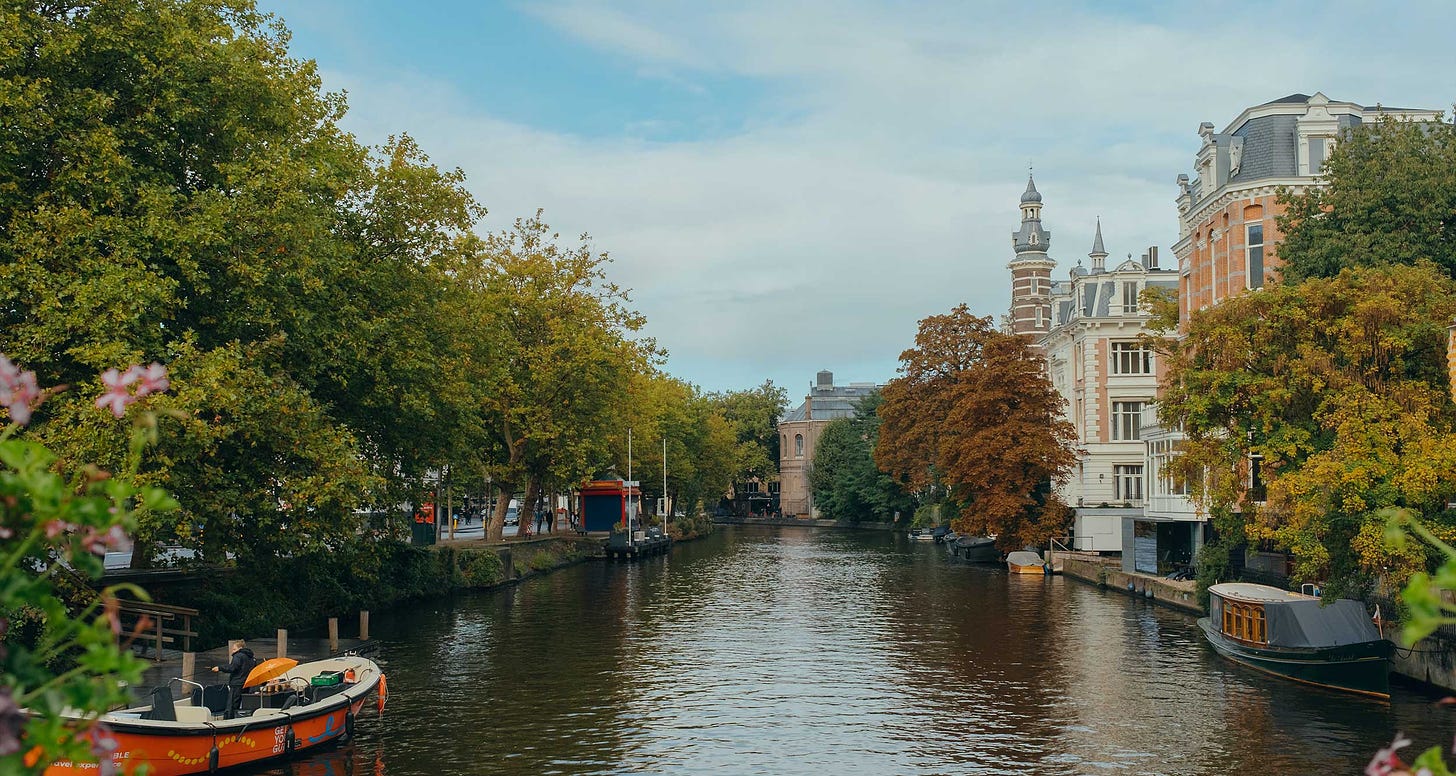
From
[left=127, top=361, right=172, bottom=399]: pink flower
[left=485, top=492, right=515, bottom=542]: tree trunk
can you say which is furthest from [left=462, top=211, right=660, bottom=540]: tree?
[left=127, top=361, right=172, bottom=399]: pink flower

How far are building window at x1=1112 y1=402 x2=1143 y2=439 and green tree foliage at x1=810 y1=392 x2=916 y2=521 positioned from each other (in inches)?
1509

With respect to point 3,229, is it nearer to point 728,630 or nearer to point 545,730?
point 545,730

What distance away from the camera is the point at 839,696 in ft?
95.3

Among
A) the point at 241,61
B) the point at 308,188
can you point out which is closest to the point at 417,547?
the point at 308,188

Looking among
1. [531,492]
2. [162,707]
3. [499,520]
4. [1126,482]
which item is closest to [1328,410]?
[162,707]

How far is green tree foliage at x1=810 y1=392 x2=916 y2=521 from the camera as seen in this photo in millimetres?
118688

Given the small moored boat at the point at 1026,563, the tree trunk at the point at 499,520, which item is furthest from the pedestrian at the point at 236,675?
the small moored boat at the point at 1026,563

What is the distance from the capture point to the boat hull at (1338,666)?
27355 mm

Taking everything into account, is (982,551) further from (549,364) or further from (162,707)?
(162,707)

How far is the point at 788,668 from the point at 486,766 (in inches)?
495

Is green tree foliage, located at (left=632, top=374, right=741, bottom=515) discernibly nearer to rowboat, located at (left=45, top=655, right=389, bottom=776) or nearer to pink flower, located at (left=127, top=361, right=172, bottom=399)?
rowboat, located at (left=45, top=655, right=389, bottom=776)

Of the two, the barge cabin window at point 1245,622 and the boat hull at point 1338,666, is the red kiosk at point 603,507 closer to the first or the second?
the barge cabin window at point 1245,622

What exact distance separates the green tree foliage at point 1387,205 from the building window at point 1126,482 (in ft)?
123

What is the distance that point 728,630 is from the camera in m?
40.8
